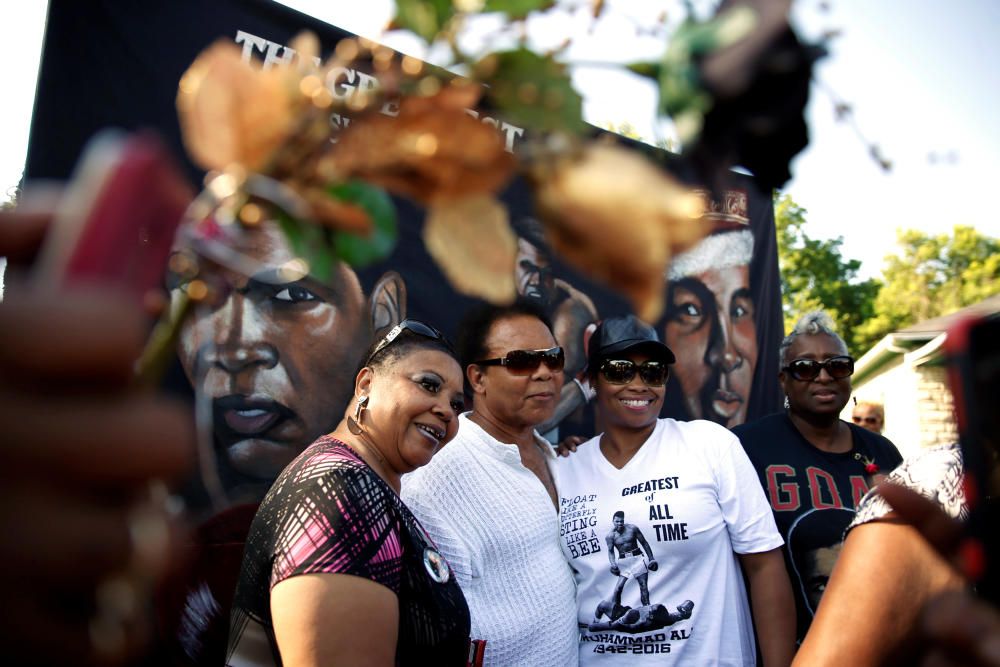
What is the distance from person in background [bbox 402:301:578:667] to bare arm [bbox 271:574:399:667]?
71cm

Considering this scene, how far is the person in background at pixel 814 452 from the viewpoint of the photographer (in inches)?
109

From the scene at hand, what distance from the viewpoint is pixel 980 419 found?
2.52 ft

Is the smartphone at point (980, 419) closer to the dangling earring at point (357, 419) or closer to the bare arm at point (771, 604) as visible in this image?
the dangling earring at point (357, 419)

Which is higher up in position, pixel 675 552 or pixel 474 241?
pixel 474 241

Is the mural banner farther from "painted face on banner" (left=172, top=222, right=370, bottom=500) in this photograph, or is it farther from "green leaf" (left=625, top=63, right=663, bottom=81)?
"green leaf" (left=625, top=63, right=663, bottom=81)

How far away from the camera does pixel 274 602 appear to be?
1.48 m

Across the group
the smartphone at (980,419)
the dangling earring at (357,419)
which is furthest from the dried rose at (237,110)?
the dangling earring at (357,419)

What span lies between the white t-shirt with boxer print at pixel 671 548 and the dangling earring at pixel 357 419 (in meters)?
0.99

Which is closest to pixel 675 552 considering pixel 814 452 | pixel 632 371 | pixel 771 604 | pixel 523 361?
pixel 771 604

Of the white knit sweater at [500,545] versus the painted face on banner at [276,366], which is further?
the painted face on banner at [276,366]

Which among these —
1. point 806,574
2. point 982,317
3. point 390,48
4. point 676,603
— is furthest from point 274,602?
point 806,574

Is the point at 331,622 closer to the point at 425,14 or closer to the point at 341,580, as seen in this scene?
the point at 341,580

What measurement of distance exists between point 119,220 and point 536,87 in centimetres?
32

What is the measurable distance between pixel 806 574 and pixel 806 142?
259cm
